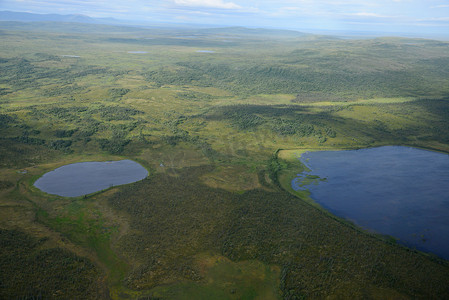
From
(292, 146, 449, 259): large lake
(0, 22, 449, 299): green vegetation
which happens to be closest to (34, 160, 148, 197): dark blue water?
(0, 22, 449, 299): green vegetation

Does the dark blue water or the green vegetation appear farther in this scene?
the dark blue water

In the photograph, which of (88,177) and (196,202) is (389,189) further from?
(88,177)

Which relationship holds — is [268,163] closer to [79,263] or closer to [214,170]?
[214,170]

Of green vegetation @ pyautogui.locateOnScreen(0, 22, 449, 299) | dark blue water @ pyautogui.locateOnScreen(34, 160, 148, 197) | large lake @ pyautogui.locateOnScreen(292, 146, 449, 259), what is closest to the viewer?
green vegetation @ pyautogui.locateOnScreen(0, 22, 449, 299)

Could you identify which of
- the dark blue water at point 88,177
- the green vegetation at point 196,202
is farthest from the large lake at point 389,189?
the dark blue water at point 88,177

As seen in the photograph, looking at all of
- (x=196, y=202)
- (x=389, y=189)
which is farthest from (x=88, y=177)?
(x=389, y=189)

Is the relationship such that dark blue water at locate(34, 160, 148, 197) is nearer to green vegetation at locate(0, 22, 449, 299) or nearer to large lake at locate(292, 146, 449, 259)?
green vegetation at locate(0, 22, 449, 299)
